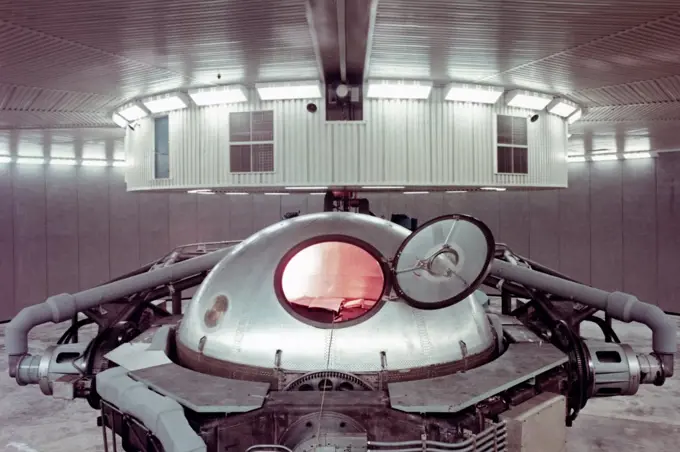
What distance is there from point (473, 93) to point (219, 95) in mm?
4756

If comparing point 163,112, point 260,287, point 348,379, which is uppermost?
point 163,112

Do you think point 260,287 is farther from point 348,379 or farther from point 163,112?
point 163,112

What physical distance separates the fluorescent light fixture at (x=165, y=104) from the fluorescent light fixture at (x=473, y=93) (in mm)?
5127

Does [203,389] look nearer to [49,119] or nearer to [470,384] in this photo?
[470,384]

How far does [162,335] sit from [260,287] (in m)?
1.79

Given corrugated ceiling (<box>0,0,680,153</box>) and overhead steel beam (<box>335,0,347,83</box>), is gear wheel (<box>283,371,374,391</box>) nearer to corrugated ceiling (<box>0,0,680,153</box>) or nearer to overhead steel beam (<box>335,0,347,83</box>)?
overhead steel beam (<box>335,0,347,83</box>)

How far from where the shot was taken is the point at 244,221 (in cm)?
2214

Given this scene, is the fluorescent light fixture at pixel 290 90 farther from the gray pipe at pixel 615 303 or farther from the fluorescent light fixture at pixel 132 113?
the gray pipe at pixel 615 303

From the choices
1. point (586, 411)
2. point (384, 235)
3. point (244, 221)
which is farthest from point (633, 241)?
point (384, 235)

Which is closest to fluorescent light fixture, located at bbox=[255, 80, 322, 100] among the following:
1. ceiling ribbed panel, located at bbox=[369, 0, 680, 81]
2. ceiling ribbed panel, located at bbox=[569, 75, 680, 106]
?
ceiling ribbed panel, located at bbox=[369, 0, 680, 81]

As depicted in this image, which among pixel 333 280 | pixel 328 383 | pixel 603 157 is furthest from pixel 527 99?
pixel 603 157

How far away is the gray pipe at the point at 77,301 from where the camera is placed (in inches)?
313

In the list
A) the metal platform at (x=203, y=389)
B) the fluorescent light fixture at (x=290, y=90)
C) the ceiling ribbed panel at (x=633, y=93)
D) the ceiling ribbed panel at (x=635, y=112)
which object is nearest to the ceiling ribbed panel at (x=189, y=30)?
the fluorescent light fixture at (x=290, y=90)

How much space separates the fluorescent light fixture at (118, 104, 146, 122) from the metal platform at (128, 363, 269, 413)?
23.6 ft
